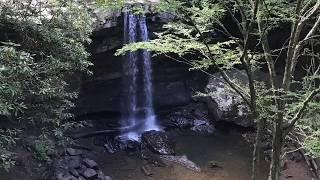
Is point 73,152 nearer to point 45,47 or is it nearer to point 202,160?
point 202,160

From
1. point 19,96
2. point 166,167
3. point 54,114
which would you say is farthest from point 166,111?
point 19,96

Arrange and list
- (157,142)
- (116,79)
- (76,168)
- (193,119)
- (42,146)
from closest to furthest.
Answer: (42,146), (76,168), (157,142), (116,79), (193,119)

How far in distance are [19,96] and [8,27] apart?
176 cm

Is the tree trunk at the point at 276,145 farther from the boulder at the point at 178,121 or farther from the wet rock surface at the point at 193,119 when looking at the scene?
the boulder at the point at 178,121

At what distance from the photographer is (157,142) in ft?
41.1

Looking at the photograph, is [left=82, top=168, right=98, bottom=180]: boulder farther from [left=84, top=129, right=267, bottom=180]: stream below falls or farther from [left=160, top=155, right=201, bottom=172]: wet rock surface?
[left=160, top=155, right=201, bottom=172]: wet rock surface

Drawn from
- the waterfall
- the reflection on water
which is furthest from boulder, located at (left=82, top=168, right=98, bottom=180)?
the waterfall

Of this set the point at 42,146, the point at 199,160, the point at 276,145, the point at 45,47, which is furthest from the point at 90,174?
the point at 276,145

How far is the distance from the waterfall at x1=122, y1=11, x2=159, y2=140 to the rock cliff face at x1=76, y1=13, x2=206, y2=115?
0.23 m

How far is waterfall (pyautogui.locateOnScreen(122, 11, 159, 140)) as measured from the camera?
13680mm

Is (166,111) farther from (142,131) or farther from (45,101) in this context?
(45,101)

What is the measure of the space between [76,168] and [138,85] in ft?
17.5

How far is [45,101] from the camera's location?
303 inches

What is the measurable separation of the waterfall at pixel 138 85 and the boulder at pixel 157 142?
0.74 metres
